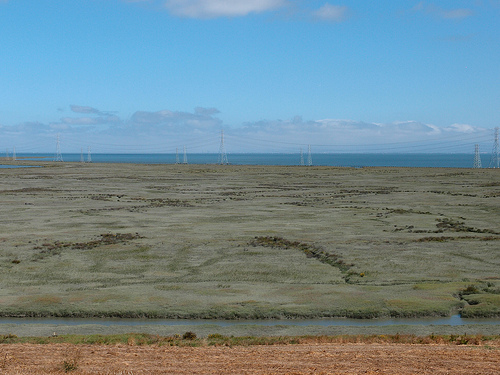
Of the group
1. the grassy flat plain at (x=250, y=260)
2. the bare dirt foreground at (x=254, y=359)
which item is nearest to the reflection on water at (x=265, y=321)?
the grassy flat plain at (x=250, y=260)

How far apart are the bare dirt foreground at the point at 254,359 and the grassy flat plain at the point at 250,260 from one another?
7790mm

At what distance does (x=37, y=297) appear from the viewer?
107ft

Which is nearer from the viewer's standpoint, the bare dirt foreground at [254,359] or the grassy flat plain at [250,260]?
the bare dirt foreground at [254,359]

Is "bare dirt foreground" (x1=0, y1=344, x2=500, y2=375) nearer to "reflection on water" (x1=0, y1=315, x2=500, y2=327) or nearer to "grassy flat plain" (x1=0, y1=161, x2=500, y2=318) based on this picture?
"reflection on water" (x1=0, y1=315, x2=500, y2=327)

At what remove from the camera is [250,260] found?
4288 cm

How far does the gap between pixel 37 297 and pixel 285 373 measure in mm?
18803

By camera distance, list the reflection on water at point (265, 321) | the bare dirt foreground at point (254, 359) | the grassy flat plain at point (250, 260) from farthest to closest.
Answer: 1. the grassy flat plain at point (250, 260)
2. the reflection on water at point (265, 321)
3. the bare dirt foreground at point (254, 359)

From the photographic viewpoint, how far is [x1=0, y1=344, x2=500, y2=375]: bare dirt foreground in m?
19.3

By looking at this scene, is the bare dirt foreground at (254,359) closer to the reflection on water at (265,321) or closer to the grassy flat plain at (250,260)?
the reflection on water at (265,321)

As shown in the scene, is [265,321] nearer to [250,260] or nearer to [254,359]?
[254,359]

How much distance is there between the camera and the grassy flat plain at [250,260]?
31406 millimetres

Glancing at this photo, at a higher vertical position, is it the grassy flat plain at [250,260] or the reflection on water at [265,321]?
the grassy flat plain at [250,260]

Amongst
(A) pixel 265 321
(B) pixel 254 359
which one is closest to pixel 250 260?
(A) pixel 265 321

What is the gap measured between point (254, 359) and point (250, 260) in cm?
2211
